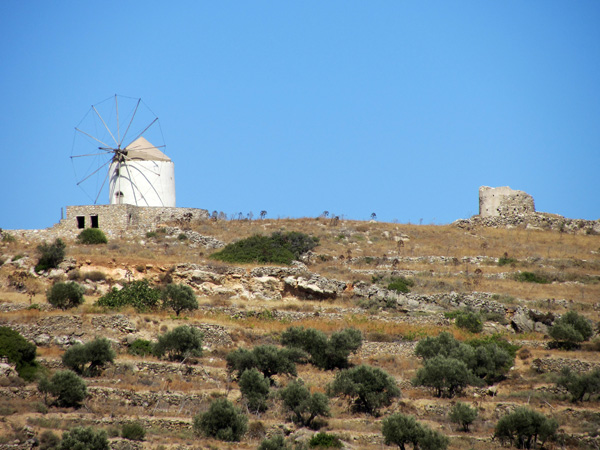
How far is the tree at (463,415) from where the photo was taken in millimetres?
19734

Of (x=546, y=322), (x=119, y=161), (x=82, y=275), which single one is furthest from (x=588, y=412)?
(x=119, y=161)

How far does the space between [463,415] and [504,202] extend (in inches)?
1384

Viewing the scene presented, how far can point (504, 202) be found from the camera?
52.8 meters

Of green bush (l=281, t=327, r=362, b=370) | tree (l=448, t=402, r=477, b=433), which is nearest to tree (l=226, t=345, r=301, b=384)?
green bush (l=281, t=327, r=362, b=370)

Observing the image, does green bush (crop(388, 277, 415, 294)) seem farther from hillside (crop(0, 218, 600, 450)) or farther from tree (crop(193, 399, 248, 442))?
tree (crop(193, 399, 248, 442))

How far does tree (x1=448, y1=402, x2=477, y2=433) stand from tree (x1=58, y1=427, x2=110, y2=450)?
29.9 feet

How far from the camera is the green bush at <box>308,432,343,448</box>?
17.5m

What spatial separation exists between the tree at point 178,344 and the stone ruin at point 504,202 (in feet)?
110

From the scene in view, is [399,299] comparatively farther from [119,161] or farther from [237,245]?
[119,161]

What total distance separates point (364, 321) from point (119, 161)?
23.1 metres

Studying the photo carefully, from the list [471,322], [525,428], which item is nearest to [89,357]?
[525,428]

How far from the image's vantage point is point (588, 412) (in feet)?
69.1

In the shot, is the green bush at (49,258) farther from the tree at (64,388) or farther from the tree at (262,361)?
the tree at (64,388)

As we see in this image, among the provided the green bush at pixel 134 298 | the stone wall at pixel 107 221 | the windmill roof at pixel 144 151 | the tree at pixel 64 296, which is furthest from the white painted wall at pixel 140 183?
the tree at pixel 64 296
